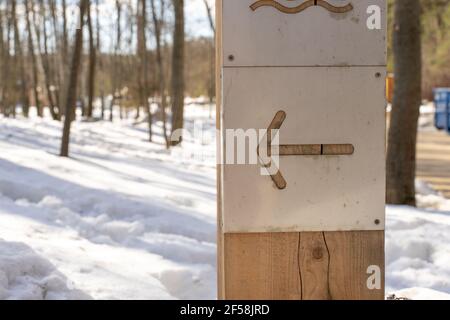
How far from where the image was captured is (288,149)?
2641 mm

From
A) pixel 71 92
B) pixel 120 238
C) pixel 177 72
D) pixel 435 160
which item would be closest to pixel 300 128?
pixel 120 238

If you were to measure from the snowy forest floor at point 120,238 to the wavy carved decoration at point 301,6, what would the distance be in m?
1.99

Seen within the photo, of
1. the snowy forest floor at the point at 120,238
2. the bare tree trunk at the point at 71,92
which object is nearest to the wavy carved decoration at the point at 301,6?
the snowy forest floor at the point at 120,238

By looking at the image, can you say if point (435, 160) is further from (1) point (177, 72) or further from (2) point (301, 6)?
(2) point (301, 6)

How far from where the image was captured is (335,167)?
268 cm

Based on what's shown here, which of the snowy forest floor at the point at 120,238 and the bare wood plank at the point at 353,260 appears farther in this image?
the snowy forest floor at the point at 120,238

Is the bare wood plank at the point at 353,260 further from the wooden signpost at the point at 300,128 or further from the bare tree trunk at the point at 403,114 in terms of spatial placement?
the bare tree trunk at the point at 403,114

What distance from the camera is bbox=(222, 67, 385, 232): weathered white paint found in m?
2.62

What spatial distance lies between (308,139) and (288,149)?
8 centimetres

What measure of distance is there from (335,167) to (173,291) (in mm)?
2300

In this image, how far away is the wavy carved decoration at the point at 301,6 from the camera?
8.64 feet

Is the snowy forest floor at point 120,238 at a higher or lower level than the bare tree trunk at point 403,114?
lower

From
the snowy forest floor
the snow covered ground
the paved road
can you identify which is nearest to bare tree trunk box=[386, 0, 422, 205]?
the snowy forest floor

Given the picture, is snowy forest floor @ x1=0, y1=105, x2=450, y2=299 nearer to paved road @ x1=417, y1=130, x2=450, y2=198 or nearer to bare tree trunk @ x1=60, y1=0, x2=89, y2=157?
bare tree trunk @ x1=60, y1=0, x2=89, y2=157
